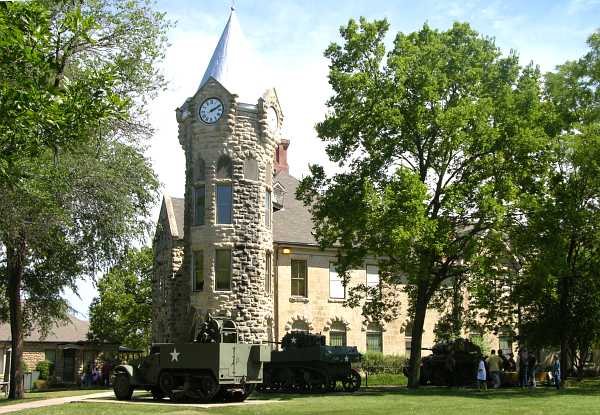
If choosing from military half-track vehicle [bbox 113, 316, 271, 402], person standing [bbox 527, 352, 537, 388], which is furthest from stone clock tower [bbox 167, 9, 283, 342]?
person standing [bbox 527, 352, 537, 388]

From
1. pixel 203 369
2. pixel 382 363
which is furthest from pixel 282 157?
pixel 203 369

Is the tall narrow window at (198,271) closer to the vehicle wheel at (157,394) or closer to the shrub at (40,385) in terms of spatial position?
the vehicle wheel at (157,394)

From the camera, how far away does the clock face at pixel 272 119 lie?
3544cm

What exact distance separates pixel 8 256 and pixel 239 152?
460 inches

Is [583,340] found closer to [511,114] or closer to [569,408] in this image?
[511,114]

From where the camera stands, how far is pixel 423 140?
29.7 metres

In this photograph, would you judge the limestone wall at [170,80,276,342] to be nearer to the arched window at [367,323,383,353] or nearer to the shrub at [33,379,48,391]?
the arched window at [367,323,383,353]

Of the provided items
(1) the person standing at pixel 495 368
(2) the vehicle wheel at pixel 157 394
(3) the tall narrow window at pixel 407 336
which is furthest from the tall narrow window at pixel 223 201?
(3) the tall narrow window at pixel 407 336

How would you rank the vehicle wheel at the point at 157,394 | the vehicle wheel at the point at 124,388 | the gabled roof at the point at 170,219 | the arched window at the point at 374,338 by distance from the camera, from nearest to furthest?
the vehicle wheel at the point at 157,394
the vehicle wheel at the point at 124,388
the gabled roof at the point at 170,219
the arched window at the point at 374,338

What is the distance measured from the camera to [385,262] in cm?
3047

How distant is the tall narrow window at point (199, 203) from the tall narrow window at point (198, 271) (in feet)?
4.68

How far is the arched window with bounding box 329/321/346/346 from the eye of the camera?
43.4 metres

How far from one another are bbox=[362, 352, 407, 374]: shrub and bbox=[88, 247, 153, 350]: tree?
16.8m

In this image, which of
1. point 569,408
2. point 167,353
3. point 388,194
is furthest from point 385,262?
point 569,408
